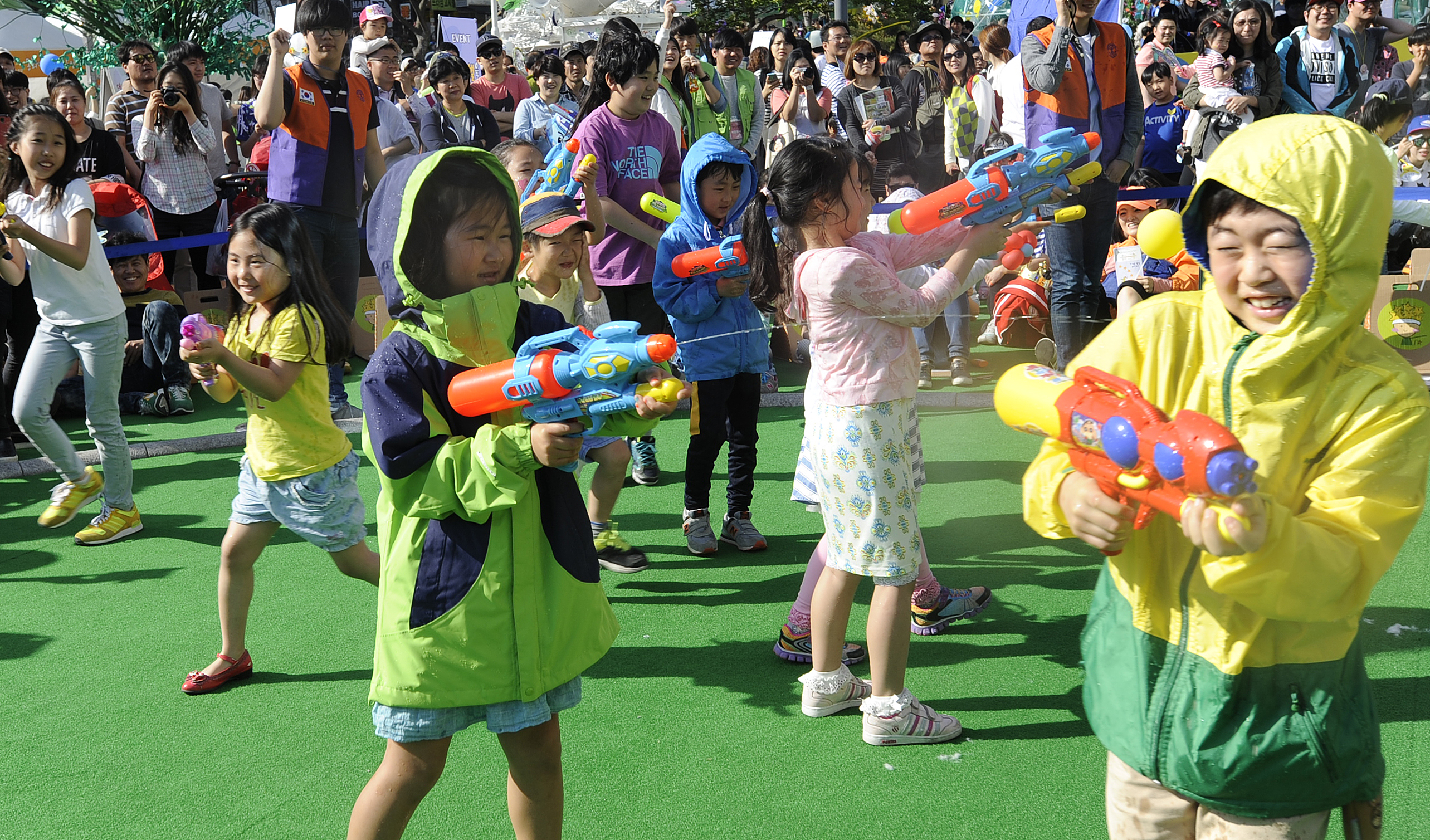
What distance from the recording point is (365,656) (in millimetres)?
3799

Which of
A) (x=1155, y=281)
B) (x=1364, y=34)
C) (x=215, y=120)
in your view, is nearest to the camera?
(x=1155, y=281)

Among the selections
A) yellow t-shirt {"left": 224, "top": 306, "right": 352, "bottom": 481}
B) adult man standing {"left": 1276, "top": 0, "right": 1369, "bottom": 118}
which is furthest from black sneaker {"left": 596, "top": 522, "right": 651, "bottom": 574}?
adult man standing {"left": 1276, "top": 0, "right": 1369, "bottom": 118}

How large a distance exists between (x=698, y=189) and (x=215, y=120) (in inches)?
276

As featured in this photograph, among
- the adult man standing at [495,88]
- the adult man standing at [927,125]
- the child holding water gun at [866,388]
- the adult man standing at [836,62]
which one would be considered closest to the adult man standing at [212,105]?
the adult man standing at [495,88]

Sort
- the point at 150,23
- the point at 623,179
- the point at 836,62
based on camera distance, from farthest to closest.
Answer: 1. the point at 150,23
2. the point at 836,62
3. the point at 623,179

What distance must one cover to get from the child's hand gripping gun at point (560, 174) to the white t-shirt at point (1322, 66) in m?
7.40

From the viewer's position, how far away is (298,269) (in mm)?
3494

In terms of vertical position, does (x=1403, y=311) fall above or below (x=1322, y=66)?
below

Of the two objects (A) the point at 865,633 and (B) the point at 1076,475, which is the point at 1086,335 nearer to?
(B) the point at 1076,475

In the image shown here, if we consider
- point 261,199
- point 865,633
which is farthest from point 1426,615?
point 261,199

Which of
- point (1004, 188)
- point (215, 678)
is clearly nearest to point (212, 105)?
point (215, 678)

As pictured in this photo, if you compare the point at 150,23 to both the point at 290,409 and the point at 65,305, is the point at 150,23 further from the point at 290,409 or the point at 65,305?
the point at 290,409

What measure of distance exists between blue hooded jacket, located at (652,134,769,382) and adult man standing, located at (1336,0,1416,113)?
736 centimetres

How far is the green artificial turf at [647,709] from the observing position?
279 cm
